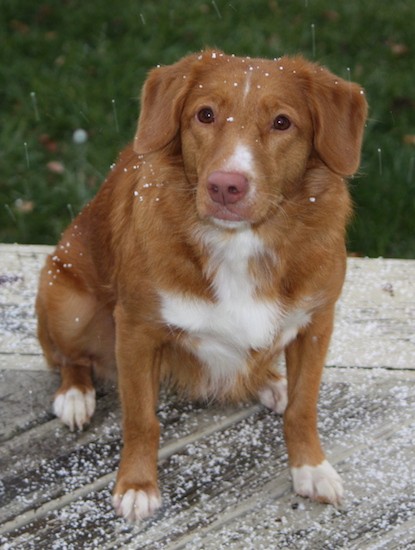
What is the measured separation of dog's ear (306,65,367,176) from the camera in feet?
9.39

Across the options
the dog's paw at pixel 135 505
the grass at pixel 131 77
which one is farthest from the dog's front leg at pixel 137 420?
the grass at pixel 131 77

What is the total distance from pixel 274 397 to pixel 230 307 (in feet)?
1.95

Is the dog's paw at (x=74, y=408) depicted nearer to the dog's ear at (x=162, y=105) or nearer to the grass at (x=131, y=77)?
the dog's ear at (x=162, y=105)

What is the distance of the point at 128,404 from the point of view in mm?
3191

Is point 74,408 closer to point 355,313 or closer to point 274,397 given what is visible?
point 274,397

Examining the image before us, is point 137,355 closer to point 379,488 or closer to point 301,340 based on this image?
point 301,340

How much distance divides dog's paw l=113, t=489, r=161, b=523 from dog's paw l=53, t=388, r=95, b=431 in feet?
1.19

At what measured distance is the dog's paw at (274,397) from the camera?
3477 millimetres

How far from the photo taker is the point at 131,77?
5789 millimetres

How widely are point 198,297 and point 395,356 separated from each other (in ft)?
3.32

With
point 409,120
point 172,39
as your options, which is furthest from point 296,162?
point 172,39

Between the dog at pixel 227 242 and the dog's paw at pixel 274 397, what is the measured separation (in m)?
0.07

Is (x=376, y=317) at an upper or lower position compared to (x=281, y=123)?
lower

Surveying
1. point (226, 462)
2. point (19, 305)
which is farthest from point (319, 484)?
point (19, 305)
